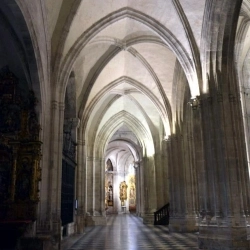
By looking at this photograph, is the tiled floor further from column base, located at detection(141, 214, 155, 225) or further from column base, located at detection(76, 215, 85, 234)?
column base, located at detection(141, 214, 155, 225)

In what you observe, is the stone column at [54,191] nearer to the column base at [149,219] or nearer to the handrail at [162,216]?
the handrail at [162,216]

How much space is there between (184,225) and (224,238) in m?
6.03

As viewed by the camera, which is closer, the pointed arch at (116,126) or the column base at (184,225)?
the column base at (184,225)

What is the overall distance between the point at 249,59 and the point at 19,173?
10.7 metres

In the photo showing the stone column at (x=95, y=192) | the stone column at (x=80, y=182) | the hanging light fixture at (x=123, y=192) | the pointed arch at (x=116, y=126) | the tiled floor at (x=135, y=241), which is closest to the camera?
the tiled floor at (x=135, y=241)

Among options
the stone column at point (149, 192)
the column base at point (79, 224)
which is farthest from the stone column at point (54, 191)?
the stone column at point (149, 192)

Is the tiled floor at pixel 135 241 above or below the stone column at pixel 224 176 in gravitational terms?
below

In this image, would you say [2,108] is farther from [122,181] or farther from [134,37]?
[122,181]

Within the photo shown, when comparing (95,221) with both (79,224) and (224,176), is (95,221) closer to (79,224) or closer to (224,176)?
(79,224)

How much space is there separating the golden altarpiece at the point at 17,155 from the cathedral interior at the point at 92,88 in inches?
1.1

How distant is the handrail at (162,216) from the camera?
19.0 metres

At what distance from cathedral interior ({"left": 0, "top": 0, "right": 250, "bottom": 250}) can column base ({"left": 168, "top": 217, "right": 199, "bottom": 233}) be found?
5 cm

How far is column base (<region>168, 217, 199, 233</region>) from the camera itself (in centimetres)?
1405

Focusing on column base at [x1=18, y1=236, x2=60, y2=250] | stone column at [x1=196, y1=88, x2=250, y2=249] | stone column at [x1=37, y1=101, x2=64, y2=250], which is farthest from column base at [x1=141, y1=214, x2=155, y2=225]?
column base at [x1=18, y1=236, x2=60, y2=250]
